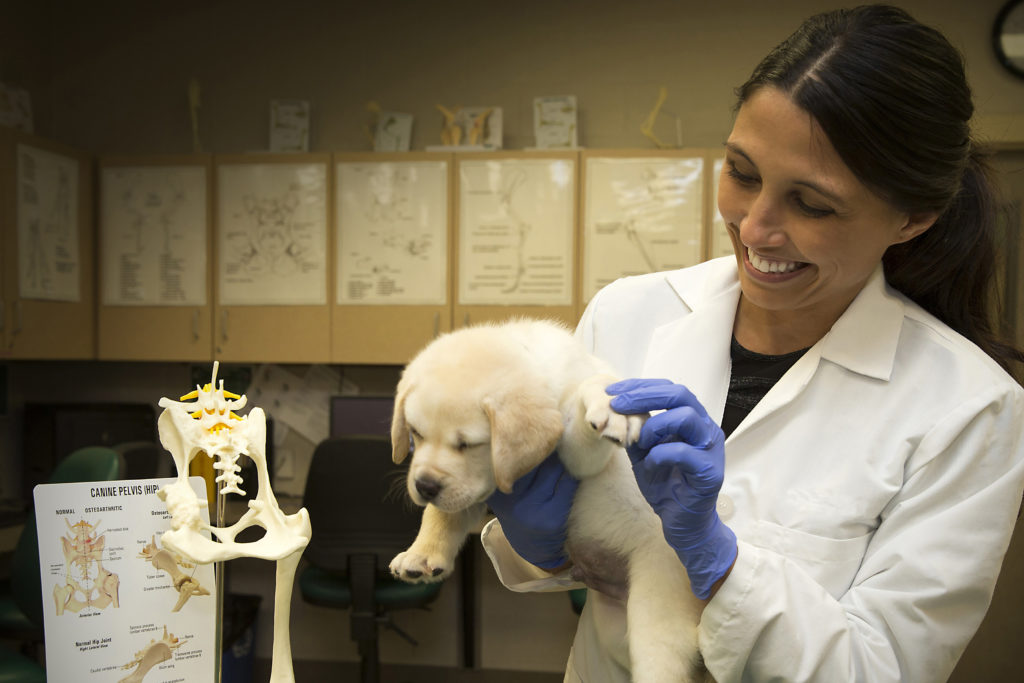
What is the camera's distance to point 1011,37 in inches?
151

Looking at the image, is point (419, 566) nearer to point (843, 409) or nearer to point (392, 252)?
point (843, 409)

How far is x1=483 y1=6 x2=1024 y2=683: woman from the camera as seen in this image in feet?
3.41

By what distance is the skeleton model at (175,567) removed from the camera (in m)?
1.02

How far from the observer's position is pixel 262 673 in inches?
168

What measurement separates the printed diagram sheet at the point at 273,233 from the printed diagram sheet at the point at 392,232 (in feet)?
0.42

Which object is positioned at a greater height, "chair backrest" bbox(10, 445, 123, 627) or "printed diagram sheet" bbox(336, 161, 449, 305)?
"printed diagram sheet" bbox(336, 161, 449, 305)

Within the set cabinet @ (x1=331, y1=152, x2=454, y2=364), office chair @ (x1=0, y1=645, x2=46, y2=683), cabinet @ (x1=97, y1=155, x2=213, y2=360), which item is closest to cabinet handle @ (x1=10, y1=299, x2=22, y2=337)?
cabinet @ (x1=97, y1=155, x2=213, y2=360)

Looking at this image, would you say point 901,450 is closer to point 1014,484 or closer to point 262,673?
point 1014,484

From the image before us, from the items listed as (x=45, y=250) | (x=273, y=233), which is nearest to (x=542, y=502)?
(x=273, y=233)

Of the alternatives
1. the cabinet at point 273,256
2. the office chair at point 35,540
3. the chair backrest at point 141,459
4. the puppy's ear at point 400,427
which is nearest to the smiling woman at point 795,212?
the puppy's ear at point 400,427

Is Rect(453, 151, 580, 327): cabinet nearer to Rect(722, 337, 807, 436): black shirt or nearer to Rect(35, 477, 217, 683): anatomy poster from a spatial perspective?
Rect(722, 337, 807, 436): black shirt

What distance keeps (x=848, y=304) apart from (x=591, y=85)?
3.18 metres

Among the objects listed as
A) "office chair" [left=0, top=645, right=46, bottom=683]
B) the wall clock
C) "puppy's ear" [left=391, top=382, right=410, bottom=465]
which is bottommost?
"office chair" [left=0, top=645, right=46, bottom=683]

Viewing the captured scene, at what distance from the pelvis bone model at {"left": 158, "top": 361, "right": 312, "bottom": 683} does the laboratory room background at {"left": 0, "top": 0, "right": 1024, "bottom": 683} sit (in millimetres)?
2476
